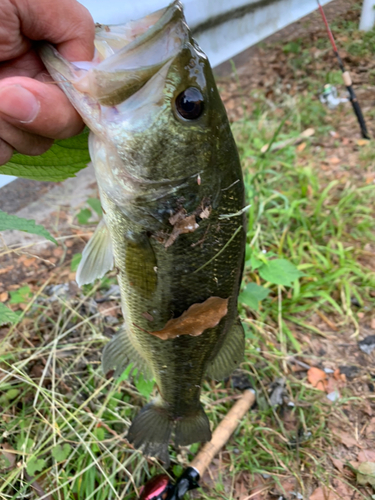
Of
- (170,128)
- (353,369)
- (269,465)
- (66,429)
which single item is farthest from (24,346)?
(353,369)

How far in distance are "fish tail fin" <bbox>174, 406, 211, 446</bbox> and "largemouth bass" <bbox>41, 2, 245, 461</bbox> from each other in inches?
6.4

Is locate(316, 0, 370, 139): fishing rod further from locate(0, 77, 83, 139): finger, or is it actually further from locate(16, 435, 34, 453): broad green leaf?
locate(16, 435, 34, 453): broad green leaf

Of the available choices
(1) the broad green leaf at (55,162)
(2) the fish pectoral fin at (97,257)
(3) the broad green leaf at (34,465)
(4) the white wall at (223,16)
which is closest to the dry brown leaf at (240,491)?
(3) the broad green leaf at (34,465)

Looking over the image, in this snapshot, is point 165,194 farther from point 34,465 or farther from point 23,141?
point 34,465

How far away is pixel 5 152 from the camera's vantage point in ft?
3.71

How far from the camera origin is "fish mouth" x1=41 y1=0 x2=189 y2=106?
1000 mm

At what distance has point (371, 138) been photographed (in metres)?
4.42

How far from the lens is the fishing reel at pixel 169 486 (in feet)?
5.78

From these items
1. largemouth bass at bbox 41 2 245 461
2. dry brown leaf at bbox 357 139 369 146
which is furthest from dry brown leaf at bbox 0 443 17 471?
dry brown leaf at bbox 357 139 369 146

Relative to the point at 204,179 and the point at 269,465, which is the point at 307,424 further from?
the point at 204,179

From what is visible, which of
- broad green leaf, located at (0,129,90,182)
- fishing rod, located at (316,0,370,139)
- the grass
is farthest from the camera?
fishing rod, located at (316,0,370,139)

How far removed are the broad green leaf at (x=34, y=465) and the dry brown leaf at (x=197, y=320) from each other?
0.99 meters

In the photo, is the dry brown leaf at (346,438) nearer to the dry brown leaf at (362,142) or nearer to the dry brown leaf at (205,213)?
the dry brown leaf at (205,213)

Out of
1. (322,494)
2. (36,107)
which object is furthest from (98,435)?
(36,107)
